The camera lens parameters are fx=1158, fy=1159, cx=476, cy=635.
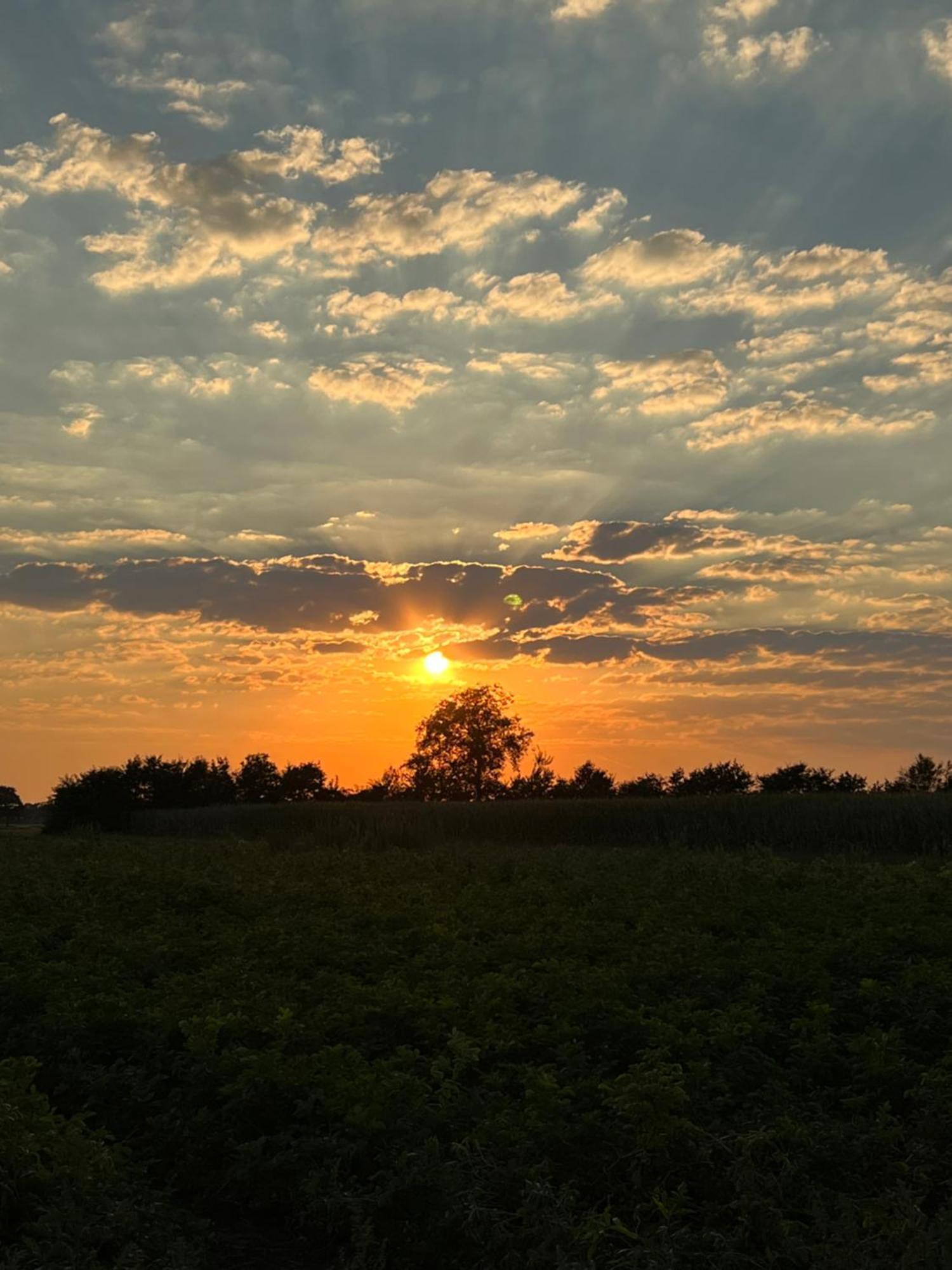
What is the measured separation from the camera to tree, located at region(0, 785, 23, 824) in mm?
111925

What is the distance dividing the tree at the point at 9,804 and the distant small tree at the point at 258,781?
33.2 m

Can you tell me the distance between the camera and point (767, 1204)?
7.27m

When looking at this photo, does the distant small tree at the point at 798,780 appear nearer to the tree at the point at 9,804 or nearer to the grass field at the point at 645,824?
the grass field at the point at 645,824

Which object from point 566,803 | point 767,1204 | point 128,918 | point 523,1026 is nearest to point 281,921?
point 128,918

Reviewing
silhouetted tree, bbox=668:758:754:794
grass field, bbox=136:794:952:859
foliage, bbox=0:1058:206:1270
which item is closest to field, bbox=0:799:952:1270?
foliage, bbox=0:1058:206:1270

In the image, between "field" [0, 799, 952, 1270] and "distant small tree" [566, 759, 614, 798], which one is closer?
"field" [0, 799, 952, 1270]

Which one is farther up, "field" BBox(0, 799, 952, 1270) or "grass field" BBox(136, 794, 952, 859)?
"grass field" BBox(136, 794, 952, 859)

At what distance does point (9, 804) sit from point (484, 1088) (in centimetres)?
13214

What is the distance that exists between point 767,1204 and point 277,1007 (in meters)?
5.55

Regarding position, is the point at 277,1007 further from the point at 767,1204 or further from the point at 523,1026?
the point at 767,1204

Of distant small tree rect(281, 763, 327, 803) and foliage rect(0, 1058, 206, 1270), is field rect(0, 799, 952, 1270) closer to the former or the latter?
foliage rect(0, 1058, 206, 1270)

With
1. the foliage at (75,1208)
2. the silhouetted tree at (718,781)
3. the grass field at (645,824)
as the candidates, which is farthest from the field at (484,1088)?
the silhouetted tree at (718,781)

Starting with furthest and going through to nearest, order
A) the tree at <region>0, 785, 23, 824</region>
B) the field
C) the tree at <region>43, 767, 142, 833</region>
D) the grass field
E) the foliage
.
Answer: the tree at <region>0, 785, 23, 824</region> < the tree at <region>43, 767, 142, 833</region> < the grass field < the field < the foliage

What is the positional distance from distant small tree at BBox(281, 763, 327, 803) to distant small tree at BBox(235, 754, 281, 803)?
549 millimetres
